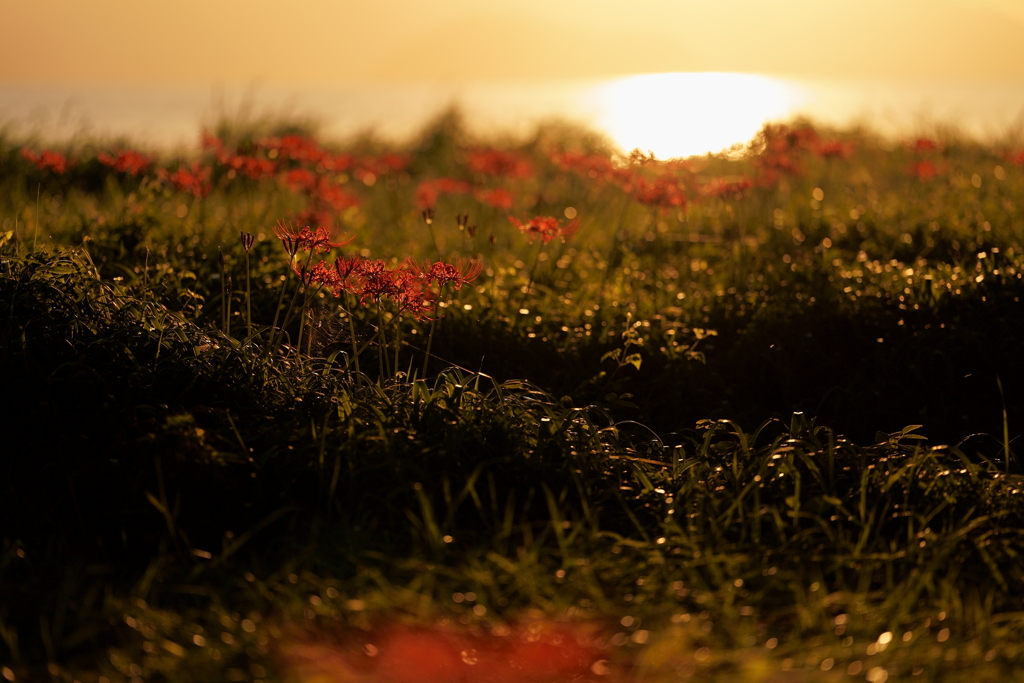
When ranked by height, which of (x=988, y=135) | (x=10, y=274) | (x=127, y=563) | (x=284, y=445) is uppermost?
(x=988, y=135)

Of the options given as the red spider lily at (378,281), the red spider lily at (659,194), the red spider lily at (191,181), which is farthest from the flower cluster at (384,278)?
the red spider lily at (659,194)

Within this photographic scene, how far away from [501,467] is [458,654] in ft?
2.87

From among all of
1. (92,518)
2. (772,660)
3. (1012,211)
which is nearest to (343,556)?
(92,518)

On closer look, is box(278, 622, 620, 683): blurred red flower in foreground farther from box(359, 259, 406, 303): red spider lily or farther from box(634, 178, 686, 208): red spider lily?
box(634, 178, 686, 208): red spider lily

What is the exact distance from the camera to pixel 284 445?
301cm

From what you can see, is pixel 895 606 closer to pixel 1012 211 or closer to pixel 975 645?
pixel 975 645

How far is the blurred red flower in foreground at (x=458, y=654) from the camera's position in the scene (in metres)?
2.14

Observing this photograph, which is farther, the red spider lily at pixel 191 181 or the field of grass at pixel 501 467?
the red spider lily at pixel 191 181

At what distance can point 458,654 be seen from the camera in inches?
88.5

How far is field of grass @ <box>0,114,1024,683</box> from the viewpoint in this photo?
2.25 metres

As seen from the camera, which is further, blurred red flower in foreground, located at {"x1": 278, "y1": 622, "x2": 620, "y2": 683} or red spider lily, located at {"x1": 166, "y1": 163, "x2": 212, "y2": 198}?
red spider lily, located at {"x1": 166, "y1": 163, "x2": 212, "y2": 198}

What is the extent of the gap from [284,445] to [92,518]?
596 millimetres

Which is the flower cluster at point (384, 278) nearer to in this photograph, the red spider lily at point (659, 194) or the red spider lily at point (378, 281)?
the red spider lily at point (378, 281)

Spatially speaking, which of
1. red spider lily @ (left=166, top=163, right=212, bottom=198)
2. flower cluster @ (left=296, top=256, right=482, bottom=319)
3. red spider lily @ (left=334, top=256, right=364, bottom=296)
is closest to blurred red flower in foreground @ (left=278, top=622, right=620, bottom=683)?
flower cluster @ (left=296, top=256, right=482, bottom=319)
